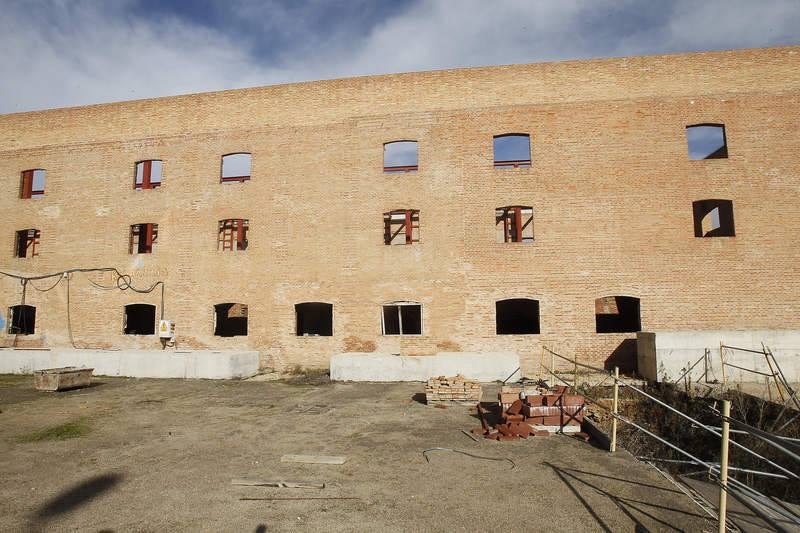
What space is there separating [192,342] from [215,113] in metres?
8.43

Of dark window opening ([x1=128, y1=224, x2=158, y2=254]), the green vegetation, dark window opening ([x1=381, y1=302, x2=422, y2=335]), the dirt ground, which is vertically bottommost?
the dirt ground

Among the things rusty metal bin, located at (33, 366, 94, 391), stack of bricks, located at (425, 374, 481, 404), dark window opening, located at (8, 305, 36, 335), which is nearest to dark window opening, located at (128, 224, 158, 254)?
dark window opening, located at (8, 305, 36, 335)

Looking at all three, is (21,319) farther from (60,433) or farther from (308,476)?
(308,476)

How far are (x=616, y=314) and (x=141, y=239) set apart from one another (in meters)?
20.2

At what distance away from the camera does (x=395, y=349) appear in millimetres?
14633

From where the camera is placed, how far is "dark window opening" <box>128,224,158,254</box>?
55.6 feet

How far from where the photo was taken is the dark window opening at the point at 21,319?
680 inches

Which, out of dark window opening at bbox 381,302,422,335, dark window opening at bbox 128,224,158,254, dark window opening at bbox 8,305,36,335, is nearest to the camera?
dark window opening at bbox 128,224,158,254

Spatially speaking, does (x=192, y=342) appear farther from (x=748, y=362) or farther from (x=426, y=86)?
(x=748, y=362)

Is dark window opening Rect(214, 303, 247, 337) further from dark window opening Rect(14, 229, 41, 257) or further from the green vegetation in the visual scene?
the green vegetation

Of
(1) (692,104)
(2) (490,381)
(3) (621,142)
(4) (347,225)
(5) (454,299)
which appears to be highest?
(1) (692,104)

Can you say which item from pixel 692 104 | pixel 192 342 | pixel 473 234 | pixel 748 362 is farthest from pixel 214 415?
pixel 692 104

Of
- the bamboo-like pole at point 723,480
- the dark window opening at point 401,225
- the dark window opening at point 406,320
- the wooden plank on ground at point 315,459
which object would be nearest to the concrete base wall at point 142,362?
the dark window opening at point 401,225

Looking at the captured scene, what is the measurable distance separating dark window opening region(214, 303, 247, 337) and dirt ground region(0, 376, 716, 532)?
11355 mm
